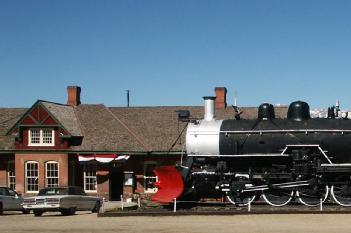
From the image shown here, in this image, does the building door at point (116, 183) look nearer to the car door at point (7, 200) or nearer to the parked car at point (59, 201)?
the car door at point (7, 200)

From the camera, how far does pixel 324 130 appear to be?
21922mm

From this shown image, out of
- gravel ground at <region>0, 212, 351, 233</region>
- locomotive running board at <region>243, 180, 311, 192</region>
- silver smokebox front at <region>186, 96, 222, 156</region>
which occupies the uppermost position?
silver smokebox front at <region>186, 96, 222, 156</region>

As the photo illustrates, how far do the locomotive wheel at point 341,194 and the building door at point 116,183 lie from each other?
70.3 feet

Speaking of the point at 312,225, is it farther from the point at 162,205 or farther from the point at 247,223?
the point at 162,205

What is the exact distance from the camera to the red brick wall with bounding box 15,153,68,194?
133 ft

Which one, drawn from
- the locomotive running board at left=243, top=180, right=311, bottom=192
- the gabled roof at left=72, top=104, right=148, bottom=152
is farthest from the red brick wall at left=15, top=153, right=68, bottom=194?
the locomotive running board at left=243, top=180, right=311, bottom=192

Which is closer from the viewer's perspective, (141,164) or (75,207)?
(75,207)

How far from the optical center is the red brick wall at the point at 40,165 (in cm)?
4056

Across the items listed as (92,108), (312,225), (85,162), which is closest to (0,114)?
(92,108)

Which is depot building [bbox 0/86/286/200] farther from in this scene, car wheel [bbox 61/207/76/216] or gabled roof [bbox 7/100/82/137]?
car wheel [bbox 61/207/76/216]

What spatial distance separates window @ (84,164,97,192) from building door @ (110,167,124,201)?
1.07 meters

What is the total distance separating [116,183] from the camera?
137 feet

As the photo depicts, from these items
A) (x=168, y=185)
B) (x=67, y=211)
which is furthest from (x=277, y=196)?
(x=67, y=211)

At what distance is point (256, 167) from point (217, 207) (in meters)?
1.96
